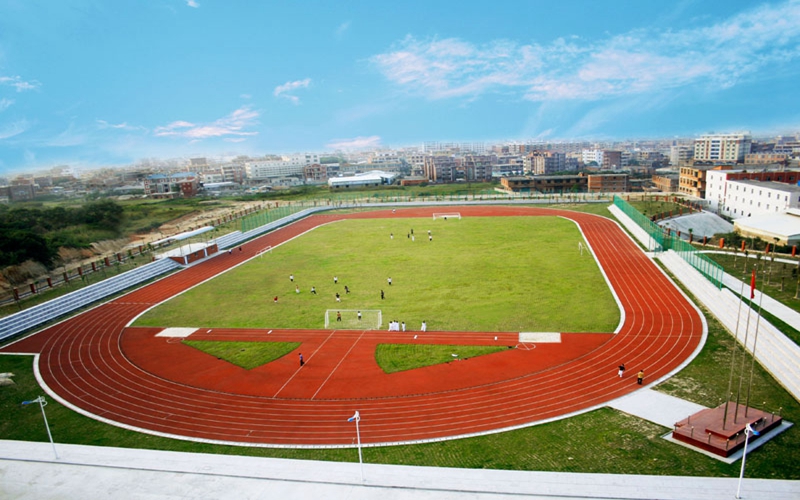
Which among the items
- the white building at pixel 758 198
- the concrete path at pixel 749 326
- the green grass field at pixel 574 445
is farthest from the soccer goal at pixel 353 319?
the white building at pixel 758 198

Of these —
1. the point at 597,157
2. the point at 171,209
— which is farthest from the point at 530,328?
the point at 597,157

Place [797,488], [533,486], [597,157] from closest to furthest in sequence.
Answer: [797,488], [533,486], [597,157]

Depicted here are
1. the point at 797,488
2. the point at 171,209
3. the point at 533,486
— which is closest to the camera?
→ the point at 797,488

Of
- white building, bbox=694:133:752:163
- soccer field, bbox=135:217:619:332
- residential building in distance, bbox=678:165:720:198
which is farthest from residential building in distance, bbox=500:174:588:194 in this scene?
white building, bbox=694:133:752:163

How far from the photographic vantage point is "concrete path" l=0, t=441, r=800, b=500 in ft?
39.0

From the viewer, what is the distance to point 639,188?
9156 cm

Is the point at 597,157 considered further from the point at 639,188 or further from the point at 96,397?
the point at 96,397

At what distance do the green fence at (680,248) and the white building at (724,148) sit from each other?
4632 inches

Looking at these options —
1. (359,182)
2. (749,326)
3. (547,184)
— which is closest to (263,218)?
(749,326)

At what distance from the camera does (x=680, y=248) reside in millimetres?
31141

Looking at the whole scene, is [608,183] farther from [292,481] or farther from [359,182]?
[292,481]

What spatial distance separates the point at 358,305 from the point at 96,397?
1310 cm

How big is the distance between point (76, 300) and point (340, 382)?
20.4 metres

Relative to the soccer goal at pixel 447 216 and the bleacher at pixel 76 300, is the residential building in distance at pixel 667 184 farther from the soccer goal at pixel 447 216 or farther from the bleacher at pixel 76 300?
the bleacher at pixel 76 300
